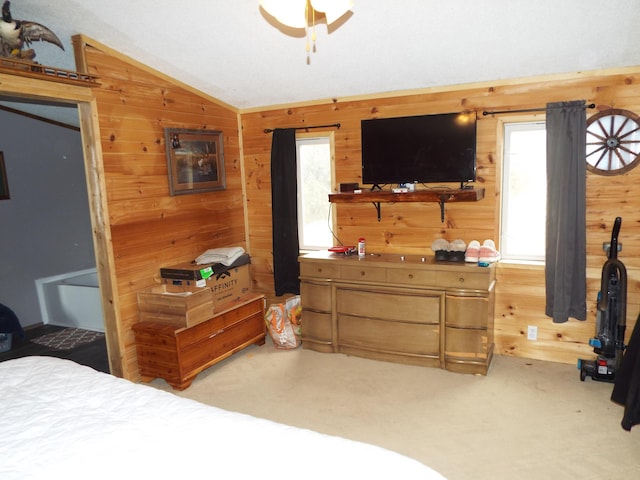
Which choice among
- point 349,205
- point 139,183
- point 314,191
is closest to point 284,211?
point 314,191

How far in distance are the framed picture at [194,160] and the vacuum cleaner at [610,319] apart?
3288mm

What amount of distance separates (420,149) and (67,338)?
12.6ft

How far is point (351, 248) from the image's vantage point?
4.12 metres

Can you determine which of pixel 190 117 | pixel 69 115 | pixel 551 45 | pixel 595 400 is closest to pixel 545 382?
pixel 595 400

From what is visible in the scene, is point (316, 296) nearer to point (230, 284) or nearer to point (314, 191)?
point (230, 284)

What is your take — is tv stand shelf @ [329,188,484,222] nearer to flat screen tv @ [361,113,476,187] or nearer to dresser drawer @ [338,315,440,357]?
flat screen tv @ [361,113,476,187]

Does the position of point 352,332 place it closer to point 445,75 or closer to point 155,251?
point 155,251

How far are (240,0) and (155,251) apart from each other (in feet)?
6.63

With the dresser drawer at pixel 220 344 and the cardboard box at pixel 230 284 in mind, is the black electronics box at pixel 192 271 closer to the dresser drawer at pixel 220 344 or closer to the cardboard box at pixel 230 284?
the cardboard box at pixel 230 284

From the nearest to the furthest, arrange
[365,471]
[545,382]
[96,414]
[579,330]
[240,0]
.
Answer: [365,471] < [96,414] < [240,0] < [545,382] < [579,330]

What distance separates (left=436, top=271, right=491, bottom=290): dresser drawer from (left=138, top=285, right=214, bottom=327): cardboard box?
6.06ft

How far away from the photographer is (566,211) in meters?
3.33

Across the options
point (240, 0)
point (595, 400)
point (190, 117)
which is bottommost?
point (595, 400)

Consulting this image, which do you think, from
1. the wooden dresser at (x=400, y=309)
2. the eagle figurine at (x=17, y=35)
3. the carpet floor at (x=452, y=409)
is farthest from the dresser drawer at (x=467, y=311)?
the eagle figurine at (x=17, y=35)
